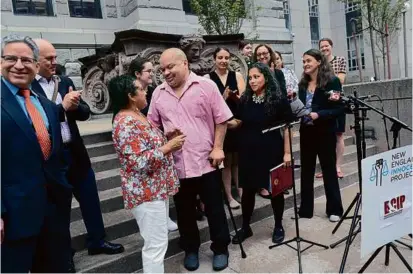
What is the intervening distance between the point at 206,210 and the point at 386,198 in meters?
1.38

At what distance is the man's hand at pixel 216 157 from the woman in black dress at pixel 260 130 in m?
0.47

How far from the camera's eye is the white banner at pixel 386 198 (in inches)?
97.1

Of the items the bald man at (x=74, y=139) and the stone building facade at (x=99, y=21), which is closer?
the bald man at (x=74, y=139)

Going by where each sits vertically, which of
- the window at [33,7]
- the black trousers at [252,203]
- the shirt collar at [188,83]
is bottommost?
the black trousers at [252,203]

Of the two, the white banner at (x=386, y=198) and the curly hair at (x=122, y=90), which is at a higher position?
the curly hair at (x=122, y=90)

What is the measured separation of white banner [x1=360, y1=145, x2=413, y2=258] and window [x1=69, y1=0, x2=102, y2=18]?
29.5 feet

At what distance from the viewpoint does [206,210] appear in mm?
3045

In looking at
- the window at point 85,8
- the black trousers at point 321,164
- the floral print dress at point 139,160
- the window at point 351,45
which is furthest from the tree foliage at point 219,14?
the window at point 351,45

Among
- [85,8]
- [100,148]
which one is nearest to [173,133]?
[100,148]

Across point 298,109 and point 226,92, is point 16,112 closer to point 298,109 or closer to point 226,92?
point 226,92

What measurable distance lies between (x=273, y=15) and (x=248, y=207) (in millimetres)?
10012

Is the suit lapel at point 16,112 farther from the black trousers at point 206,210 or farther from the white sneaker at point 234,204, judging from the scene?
the white sneaker at point 234,204

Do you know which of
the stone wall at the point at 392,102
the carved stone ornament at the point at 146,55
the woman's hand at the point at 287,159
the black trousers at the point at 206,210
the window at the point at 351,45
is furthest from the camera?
the window at the point at 351,45

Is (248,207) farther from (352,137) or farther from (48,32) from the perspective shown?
(48,32)
